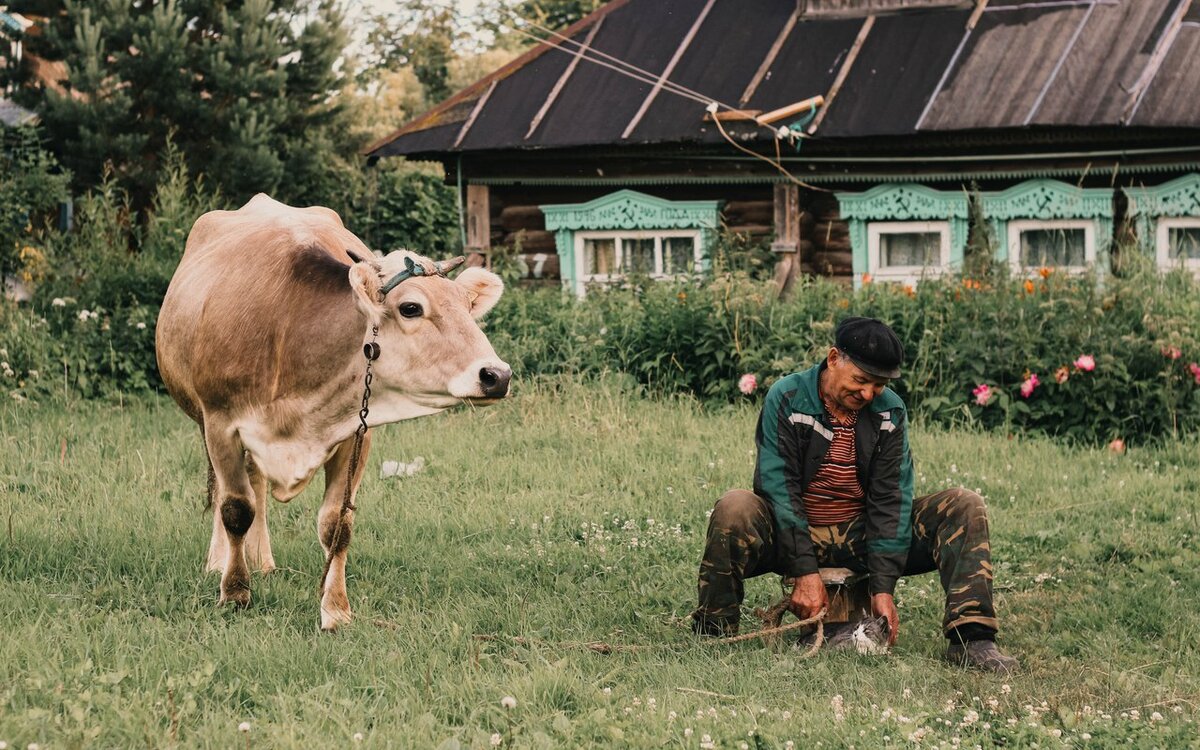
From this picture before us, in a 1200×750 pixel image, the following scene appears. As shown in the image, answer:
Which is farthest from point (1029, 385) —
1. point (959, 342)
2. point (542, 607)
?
point (542, 607)

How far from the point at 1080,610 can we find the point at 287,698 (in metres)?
3.41

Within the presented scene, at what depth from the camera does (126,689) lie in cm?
426

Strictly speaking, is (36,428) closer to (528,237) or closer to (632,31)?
(528,237)

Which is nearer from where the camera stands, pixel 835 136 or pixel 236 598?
pixel 236 598

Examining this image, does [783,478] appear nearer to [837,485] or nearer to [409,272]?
[837,485]

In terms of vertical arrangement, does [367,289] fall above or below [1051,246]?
below

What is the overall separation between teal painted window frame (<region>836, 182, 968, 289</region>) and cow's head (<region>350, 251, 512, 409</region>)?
8312 mm

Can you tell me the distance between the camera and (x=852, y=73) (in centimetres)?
1320

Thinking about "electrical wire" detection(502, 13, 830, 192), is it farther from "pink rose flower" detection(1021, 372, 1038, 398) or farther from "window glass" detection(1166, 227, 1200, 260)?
"pink rose flower" detection(1021, 372, 1038, 398)

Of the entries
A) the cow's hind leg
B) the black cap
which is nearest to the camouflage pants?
the black cap

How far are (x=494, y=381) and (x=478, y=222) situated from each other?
402 inches

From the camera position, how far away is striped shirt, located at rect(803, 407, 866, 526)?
5.12 m

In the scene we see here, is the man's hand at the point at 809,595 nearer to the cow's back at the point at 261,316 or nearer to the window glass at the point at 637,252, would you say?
the cow's back at the point at 261,316

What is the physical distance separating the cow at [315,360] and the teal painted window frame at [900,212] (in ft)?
26.5
